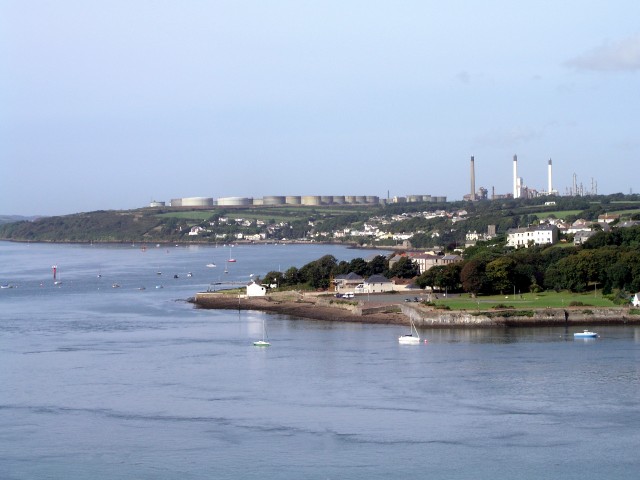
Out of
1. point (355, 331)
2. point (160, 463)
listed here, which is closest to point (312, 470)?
point (160, 463)

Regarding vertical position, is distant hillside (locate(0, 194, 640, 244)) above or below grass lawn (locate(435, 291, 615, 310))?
above

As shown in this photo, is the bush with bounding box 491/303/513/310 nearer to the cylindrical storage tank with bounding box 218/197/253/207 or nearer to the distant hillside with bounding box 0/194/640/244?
the distant hillside with bounding box 0/194/640/244

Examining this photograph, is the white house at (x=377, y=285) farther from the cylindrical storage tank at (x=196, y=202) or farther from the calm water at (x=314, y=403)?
the cylindrical storage tank at (x=196, y=202)

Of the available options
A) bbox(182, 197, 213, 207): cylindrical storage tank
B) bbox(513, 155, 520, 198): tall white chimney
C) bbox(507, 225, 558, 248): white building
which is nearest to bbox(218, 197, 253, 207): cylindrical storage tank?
bbox(182, 197, 213, 207): cylindrical storage tank

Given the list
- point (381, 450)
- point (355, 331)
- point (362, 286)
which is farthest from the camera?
point (362, 286)

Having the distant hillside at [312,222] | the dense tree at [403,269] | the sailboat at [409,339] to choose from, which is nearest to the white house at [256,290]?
the dense tree at [403,269]

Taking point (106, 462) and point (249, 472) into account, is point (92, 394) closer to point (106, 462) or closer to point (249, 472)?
point (106, 462)
